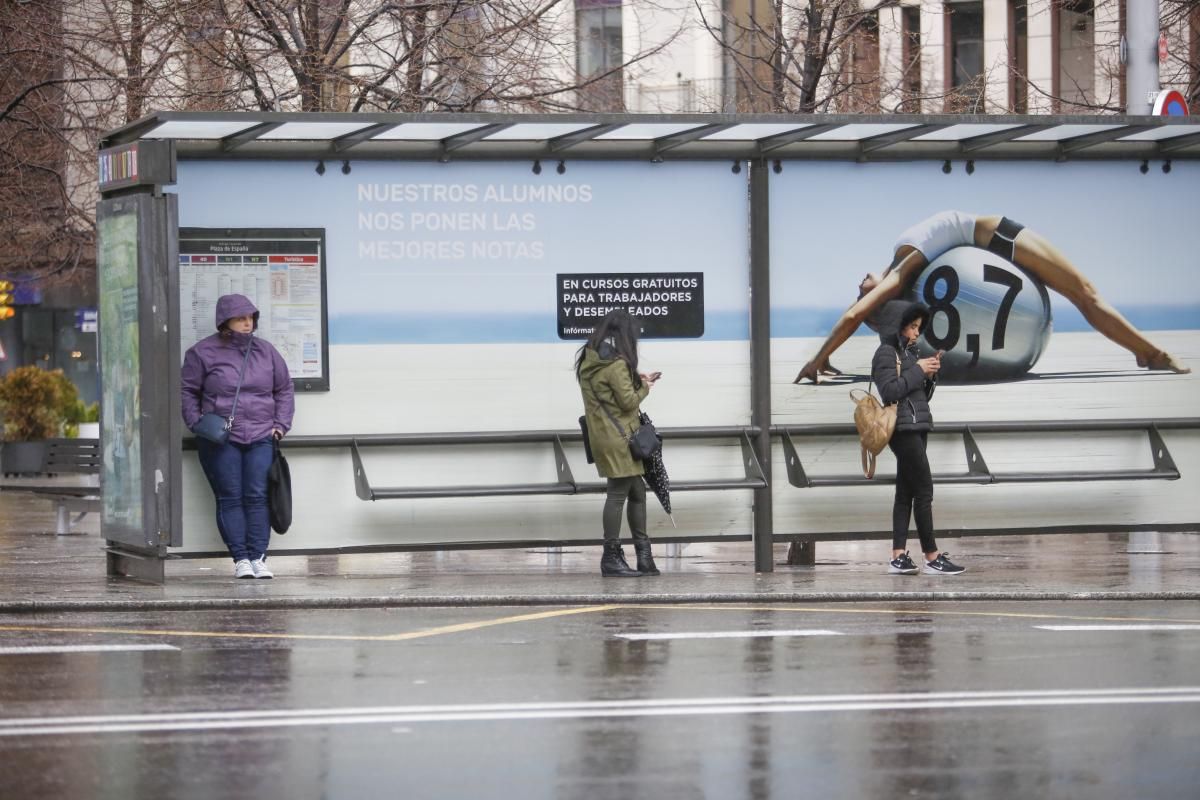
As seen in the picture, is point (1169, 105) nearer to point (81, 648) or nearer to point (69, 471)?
point (81, 648)

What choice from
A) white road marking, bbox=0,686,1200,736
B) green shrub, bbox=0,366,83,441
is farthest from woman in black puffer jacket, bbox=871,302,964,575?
green shrub, bbox=0,366,83,441

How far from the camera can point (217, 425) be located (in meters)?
12.9

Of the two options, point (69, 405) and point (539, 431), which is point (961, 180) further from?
point (69, 405)

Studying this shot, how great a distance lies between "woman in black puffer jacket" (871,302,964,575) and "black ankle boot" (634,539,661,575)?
5.18 feet

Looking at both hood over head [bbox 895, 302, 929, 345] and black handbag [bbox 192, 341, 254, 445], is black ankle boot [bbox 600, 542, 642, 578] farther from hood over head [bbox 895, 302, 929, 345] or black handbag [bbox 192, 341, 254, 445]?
black handbag [bbox 192, 341, 254, 445]

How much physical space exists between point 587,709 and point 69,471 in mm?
13655

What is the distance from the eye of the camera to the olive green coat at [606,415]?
13.1 metres

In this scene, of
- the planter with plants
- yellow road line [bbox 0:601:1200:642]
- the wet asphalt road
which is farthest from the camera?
the planter with plants

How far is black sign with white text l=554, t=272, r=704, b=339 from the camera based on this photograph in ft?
45.4

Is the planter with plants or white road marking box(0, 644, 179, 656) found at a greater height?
the planter with plants

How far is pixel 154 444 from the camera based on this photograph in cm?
1290

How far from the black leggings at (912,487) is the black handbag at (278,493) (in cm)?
387

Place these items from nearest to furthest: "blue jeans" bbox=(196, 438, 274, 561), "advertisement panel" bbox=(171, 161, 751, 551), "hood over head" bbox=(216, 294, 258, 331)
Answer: "hood over head" bbox=(216, 294, 258, 331) < "blue jeans" bbox=(196, 438, 274, 561) < "advertisement panel" bbox=(171, 161, 751, 551)

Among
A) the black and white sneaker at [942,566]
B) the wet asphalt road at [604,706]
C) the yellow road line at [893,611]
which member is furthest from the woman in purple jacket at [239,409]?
the black and white sneaker at [942,566]
